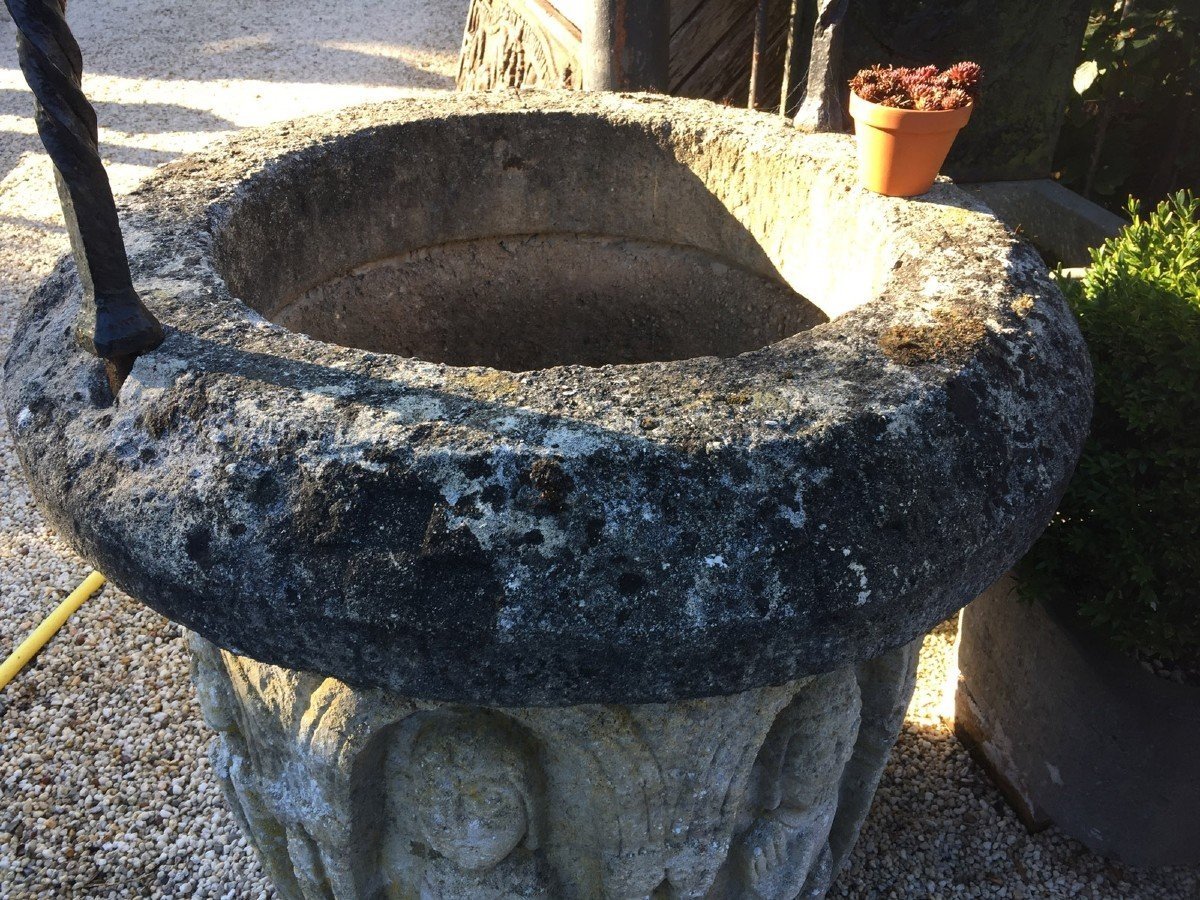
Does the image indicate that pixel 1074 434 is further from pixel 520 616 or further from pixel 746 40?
pixel 746 40

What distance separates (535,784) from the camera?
1.57 metres

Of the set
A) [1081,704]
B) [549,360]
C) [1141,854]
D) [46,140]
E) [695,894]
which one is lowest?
[1141,854]

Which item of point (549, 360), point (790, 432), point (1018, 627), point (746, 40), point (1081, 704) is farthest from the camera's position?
point (746, 40)

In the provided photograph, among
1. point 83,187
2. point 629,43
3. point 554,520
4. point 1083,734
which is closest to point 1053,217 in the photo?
point 629,43

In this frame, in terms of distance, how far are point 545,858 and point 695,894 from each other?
0.82ft

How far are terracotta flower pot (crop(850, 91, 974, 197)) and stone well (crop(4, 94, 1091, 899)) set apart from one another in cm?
4

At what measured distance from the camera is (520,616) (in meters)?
1.16

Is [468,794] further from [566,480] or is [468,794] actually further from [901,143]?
[901,143]

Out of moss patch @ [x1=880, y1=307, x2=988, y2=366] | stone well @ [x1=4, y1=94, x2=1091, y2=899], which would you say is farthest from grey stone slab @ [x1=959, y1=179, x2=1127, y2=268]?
moss patch @ [x1=880, y1=307, x2=988, y2=366]

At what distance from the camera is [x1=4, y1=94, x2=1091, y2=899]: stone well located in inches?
47.1

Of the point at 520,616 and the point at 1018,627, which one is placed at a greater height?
the point at 520,616

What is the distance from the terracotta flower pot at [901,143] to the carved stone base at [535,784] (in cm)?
83

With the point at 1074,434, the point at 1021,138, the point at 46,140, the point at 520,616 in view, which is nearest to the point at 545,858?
the point at 520,616

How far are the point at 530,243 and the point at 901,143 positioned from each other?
946mm
